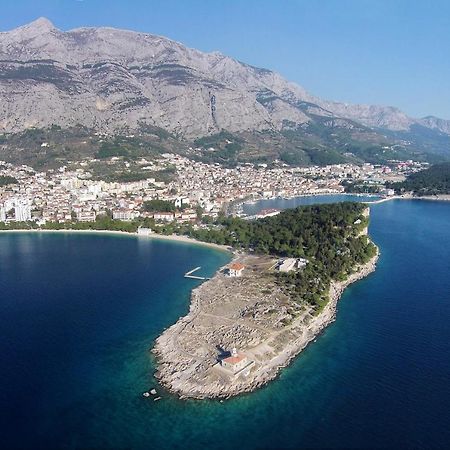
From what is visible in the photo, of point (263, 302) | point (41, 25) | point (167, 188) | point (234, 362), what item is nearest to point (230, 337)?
point (234, 362)

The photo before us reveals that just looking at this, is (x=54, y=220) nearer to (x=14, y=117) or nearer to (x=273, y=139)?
(x=14, y=117)

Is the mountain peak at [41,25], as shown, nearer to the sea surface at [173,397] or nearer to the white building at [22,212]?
the white building at [22,212]

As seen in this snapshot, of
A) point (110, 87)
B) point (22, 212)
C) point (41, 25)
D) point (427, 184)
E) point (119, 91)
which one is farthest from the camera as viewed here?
point (41, 25)

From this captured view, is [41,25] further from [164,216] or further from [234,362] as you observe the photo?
[234,362]

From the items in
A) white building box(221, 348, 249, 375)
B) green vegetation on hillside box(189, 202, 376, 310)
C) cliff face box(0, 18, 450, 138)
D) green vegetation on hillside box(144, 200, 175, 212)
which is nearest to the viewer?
white building box(221, 348, 249, 375)

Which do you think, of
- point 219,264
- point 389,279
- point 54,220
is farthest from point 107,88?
point 389,279

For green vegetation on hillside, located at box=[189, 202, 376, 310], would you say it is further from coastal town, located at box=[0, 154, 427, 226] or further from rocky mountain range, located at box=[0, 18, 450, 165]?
rocky mountain range, located at box=[0, 18, 450, 165]

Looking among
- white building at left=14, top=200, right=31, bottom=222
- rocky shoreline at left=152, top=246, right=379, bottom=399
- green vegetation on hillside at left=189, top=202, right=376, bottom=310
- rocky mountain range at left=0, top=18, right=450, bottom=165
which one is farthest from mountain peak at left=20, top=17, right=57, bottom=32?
rocky shoreline at left=152, top=246, right=379, bottom=399
